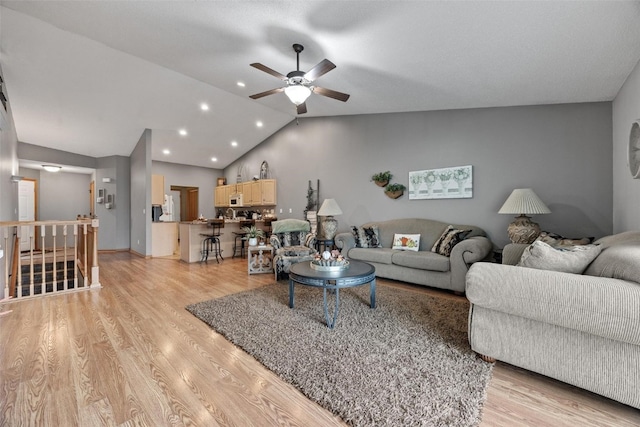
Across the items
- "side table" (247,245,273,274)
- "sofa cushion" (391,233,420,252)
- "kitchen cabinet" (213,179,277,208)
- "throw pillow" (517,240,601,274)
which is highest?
"kitchen cabinet" (213,179,277,208)

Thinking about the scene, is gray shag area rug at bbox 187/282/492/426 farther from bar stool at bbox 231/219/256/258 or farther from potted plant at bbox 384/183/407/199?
bar stool at bbox 231/219/256/258

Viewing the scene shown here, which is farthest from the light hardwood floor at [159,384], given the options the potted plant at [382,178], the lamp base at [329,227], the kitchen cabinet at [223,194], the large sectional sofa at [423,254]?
the kitchen cabinet at [223,194]

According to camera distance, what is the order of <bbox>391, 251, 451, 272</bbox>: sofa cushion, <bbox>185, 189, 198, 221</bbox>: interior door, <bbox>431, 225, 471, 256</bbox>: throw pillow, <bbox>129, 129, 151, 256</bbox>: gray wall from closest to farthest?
<bbox>391, 251, 451, 272</bbox>: sofa cushion
<bbox>431, 225, 471, 256</bbox>: throw pillow
<bbox>129, 129, 151, 256</bbox>: gray wall
<bbox>185, 189, 198, 221</bbox>: interior door

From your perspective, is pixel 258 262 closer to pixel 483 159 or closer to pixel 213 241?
pixel 213 241

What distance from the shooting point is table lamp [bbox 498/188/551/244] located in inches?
→ 130

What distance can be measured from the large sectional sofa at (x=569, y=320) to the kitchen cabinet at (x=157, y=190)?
7.39 meters

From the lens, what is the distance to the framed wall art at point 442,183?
13.9 feet

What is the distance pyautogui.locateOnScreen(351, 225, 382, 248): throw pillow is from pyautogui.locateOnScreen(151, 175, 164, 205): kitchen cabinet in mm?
5319

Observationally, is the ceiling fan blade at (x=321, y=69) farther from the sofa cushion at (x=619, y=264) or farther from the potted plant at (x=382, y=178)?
the potted plant at (x=382, y=178)

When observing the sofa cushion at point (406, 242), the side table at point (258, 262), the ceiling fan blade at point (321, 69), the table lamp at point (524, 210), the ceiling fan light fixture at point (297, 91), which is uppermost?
the ceiling fan blade at point (321, 69)

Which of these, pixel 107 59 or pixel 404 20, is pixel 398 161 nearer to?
pixel 404 20

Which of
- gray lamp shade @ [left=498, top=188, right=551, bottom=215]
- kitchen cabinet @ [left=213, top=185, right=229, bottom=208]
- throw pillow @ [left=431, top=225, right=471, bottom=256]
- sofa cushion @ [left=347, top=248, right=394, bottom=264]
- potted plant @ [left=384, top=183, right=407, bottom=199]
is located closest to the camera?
gray lamp shade @ [left=498, top=188, right=551, bottom=215]

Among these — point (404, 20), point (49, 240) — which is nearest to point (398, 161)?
point (404, 20)

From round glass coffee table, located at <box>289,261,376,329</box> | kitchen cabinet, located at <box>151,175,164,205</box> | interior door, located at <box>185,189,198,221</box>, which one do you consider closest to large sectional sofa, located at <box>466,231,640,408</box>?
round glass coffee table, located at <box>289,261,376,329</box>
